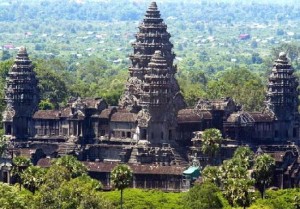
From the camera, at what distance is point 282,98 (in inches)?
5979

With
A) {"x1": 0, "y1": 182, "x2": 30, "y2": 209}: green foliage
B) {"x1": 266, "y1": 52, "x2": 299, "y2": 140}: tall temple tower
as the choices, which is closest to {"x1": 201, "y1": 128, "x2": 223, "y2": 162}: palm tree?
{"x1": 266, "y1": 52, "x2": 299, "y2": 140}: tall temple tower

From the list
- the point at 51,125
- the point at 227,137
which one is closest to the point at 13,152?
the point at 51,125

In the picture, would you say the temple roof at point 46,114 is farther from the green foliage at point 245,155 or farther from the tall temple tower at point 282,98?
the green foliage at point 245,155

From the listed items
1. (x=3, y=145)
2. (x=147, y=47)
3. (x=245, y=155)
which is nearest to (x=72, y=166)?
(x=245, y=155)

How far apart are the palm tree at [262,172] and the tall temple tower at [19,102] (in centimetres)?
3259

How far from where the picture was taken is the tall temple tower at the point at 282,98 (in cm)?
15188

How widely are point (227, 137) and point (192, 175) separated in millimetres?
13246

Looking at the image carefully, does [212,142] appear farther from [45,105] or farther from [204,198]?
[45,105]

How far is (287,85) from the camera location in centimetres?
15188

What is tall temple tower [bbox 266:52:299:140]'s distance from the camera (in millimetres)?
151875

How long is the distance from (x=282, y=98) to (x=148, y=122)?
1512 cm

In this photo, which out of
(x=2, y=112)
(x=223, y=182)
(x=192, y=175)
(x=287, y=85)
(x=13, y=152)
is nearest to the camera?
(x=223, y=182)

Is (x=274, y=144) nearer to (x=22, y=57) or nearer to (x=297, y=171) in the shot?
(x=297, y=171)

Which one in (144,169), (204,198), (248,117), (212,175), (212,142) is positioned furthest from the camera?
(248,117)
